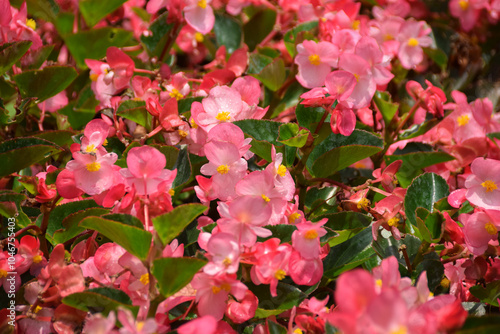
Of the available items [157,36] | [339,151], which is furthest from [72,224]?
[157,36]

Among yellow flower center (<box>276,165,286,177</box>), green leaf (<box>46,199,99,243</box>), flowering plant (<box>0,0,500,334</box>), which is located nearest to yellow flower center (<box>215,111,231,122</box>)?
flowering plant (<box>0,0,500,334</box>)

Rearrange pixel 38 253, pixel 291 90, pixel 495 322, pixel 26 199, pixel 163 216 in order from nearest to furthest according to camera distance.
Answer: pixel 495 322 < pixel 163 216 < pixel 38 253 < pixel 26 199 < pixel 291 90

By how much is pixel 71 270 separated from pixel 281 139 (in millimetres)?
349

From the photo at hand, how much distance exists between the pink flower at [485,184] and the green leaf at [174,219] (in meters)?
0.42

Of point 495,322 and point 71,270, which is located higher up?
point 495,322

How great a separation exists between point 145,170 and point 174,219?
100 mm

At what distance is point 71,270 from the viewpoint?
0.61m

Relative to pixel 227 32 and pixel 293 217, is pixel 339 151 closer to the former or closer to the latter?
pixel 293 217

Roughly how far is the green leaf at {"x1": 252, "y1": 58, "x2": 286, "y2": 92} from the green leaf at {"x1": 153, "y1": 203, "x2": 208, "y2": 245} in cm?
43

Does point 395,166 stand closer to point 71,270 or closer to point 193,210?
point 193,210

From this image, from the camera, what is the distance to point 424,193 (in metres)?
0.78

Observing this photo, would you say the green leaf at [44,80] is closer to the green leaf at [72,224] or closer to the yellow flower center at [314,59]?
the green leaf at [72,224]

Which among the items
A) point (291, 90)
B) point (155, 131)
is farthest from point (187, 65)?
point (155, 131)

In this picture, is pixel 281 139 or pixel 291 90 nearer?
pixel 281 139
